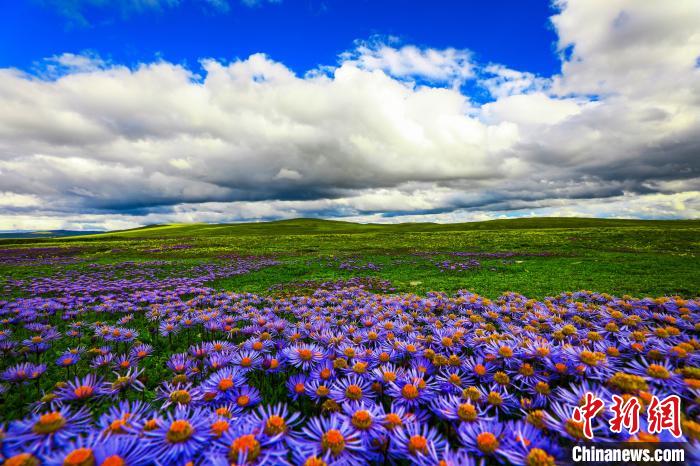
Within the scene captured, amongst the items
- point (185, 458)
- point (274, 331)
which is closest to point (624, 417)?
point (185, 458)

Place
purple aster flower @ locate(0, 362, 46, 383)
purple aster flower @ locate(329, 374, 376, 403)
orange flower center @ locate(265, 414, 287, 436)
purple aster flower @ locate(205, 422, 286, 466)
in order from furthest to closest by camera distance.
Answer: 1. purple aster flower @ locate(0, 362, 46, 383)
2. purple aster flower @ locate(329, 374, 376, 403)
3. orange flower center @ locate(265, 414, 287, 436)
4. purple aster flower @ locate(205, 422, 286, 466)

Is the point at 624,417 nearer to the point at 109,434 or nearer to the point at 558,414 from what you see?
the point at 558,414

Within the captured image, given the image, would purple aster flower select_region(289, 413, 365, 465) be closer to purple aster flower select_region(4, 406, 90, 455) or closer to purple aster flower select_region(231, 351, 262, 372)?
purple aster flower select_region(4, 406, 90, 455)

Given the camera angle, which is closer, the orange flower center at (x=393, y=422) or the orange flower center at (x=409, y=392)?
the orange flower center at (x=393, y=422)

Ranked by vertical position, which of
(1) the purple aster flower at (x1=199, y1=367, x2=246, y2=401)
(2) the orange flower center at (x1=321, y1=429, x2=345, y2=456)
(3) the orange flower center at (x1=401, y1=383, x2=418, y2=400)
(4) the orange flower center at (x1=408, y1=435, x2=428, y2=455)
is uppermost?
(2) the orange flower center at (x1=321, y1=429, x2=345, y2=456)

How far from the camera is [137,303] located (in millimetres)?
7844

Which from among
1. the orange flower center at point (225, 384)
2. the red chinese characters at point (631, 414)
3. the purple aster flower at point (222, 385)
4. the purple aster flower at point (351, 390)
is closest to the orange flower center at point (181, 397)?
the purple aster flower at point (222, 385)

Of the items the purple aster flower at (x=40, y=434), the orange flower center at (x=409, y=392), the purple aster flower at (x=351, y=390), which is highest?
the purple aster flower at (x=40, y=434)

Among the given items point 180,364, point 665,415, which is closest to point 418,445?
point 665,415

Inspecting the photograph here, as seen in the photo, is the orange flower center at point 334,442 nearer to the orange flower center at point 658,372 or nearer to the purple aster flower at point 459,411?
the purple aster flower at point 459,411

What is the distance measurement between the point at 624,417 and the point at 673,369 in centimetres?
116

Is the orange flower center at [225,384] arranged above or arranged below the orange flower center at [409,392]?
above

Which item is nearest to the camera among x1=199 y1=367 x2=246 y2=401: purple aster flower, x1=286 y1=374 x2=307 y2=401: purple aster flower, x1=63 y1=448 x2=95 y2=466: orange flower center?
x1=63 y1=448 x2=95 y2=466: orange flower center

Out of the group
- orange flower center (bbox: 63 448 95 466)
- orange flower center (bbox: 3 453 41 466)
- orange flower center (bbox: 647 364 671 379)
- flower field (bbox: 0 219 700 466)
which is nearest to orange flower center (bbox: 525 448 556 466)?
flower field (bbox: 0 219 700 466)
